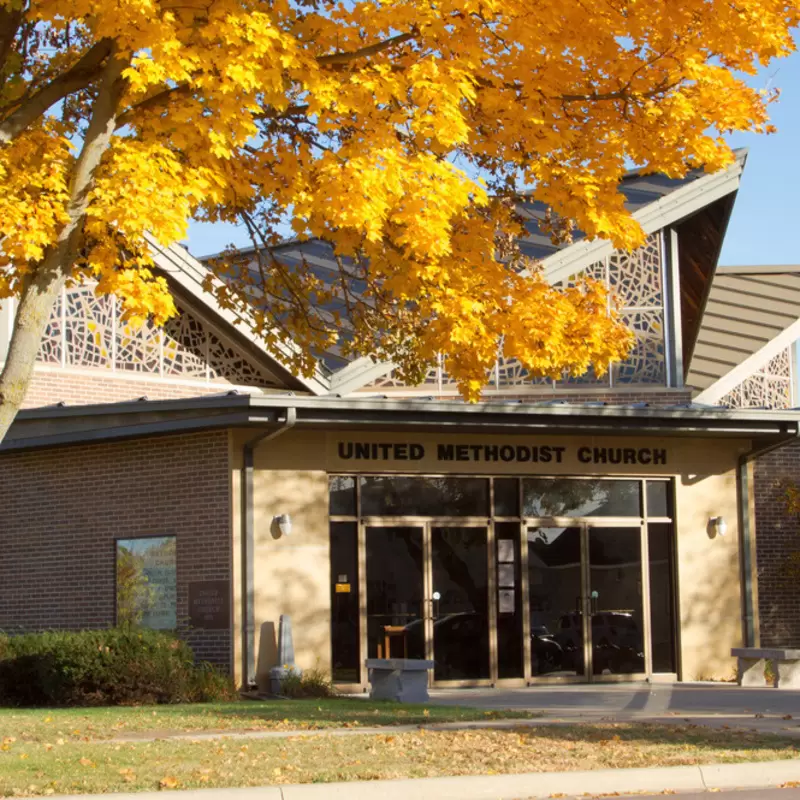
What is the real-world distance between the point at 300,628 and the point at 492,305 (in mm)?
7631

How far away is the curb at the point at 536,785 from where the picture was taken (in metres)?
9.34

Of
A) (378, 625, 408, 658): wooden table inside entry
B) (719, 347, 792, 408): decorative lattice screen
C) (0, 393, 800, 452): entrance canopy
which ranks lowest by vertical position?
(378, 625, 408, 658): wooden table inside entry

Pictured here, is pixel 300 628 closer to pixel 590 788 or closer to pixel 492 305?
pixel 492 305

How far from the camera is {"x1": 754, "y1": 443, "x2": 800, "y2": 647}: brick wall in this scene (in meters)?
22.2

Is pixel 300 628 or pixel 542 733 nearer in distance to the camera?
pixel 542 733

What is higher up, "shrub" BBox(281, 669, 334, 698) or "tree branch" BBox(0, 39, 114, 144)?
"tree branch" BBox(0, 39, 114, 144)

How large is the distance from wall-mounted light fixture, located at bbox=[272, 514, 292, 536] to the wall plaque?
3.21 feet

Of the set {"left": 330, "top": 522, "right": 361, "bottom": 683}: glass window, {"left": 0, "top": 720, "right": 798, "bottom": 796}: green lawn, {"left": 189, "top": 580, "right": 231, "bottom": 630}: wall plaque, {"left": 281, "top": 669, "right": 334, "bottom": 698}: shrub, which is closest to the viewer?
{"left": 0, "top": 720, "right": 798, "bottom": 796}: green lawn

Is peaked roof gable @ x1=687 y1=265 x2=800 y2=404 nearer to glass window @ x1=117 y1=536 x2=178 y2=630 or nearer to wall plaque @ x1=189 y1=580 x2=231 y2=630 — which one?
wall plaque @ x1=189 y1=580 x2=231 y2=630

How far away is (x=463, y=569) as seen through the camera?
793 inches

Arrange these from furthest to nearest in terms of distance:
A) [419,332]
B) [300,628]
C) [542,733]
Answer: [300,628] < [419,332] < [542,733]

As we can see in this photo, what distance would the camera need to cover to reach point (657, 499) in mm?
21328

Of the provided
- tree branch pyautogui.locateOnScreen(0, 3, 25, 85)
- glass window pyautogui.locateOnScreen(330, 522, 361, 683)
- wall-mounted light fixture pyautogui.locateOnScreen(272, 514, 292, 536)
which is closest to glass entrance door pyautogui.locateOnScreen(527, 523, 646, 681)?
glass window pyautogui.locateOnScreen(330, 522, 361, 683)

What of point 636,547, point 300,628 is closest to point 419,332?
point 300,628
